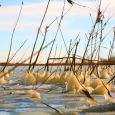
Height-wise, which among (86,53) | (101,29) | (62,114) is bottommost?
(62,114)

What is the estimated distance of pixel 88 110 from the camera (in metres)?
4.10

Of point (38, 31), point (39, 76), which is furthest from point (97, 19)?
point (39, 76)

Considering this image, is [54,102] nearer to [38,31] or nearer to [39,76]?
[38,31]

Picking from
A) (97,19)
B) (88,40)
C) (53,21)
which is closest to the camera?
(53,21)

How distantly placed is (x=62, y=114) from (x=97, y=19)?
368 cm

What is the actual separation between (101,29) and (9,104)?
4617mm

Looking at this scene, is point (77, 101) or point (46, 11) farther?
point (46, 11)

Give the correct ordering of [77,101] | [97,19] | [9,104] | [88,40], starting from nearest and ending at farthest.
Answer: [9,104] < [77,101] < [97,19] < [88,40]

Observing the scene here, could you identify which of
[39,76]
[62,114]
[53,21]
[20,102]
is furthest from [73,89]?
[62,114]

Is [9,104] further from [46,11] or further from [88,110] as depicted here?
[46,11]

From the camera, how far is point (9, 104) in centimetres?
502

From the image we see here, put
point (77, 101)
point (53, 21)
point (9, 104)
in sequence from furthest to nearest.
Answer: point (53, 21)
point (77, 101)
point (9, 104)

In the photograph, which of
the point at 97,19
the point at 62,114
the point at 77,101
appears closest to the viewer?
the point at 62,114

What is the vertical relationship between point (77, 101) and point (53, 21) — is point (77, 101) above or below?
below
